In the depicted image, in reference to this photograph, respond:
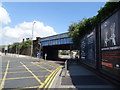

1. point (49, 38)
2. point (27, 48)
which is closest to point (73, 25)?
point (49, 38)

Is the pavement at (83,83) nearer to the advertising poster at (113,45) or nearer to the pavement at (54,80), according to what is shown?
the pavement at (54,80)

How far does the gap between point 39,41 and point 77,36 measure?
29621 mm

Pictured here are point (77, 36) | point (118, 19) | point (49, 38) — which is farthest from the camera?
point (49, 38)

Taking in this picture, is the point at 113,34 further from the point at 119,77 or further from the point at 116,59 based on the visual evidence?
the point at 119,77

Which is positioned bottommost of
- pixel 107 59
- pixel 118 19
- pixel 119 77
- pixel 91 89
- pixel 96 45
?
pixel 91 89

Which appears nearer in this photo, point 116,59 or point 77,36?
point 116,59

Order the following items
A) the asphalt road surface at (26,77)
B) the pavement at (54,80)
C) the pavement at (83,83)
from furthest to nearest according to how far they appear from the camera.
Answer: the asphalt road surface at (26,77) → the pavement at (54,80) → the pavement at (83,83)

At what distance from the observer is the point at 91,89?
7.54 metres

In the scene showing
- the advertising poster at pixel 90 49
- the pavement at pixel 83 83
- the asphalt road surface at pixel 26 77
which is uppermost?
the advertising poster at pixel 90 49

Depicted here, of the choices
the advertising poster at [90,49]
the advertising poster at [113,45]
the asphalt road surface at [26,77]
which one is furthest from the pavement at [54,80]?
the advertising poster at [113,45]

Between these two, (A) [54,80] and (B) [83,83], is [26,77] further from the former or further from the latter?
(B) [83,83]

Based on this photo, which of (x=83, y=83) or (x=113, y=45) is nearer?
(x=113, y=45)

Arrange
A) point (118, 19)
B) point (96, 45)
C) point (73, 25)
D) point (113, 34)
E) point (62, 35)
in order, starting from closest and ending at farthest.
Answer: point (118, 19), point (113, 34), point (96, 45), point (73, 25), point (62, 35)

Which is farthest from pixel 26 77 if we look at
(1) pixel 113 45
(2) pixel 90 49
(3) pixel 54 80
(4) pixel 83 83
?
(1) pixel 113 45
